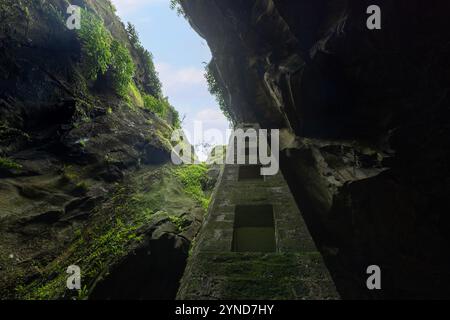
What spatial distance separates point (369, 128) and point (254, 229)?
16.6ft

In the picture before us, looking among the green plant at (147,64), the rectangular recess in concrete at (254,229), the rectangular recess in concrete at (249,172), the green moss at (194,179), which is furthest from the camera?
the green plant at (147,64)

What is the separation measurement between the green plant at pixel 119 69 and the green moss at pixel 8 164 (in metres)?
7.39

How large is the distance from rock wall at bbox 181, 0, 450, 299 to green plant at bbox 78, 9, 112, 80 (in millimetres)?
7449

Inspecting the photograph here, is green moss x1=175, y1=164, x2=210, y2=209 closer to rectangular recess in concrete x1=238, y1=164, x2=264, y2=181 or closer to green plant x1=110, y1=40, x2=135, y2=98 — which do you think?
rectangular recess in concrete x1=238, y1=164, x2=264, y2=181

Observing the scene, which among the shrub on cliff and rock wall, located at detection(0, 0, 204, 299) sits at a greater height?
the shrub on cliff

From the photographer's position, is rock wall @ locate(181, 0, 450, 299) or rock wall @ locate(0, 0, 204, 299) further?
rock wall @ locate(181, 0, 450, 299)

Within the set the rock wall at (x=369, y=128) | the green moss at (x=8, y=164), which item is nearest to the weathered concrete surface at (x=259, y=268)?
the rock wall at (x=369, y=128)

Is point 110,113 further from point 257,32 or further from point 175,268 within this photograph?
point 175,268

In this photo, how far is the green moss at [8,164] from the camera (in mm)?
7207

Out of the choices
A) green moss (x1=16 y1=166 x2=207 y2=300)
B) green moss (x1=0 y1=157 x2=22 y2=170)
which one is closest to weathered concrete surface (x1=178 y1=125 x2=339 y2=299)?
green moss (x1=16 y1=166 x2=207 y2=300)

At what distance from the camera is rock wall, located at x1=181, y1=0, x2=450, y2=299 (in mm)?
6863

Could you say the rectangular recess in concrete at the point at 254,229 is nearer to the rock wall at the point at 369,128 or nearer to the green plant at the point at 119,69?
the rock wall at the point at 369,128

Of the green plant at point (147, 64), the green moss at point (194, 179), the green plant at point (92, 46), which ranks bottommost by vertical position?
the green moss at point (194, 179)

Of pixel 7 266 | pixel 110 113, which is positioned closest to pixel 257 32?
pixel 110 113
